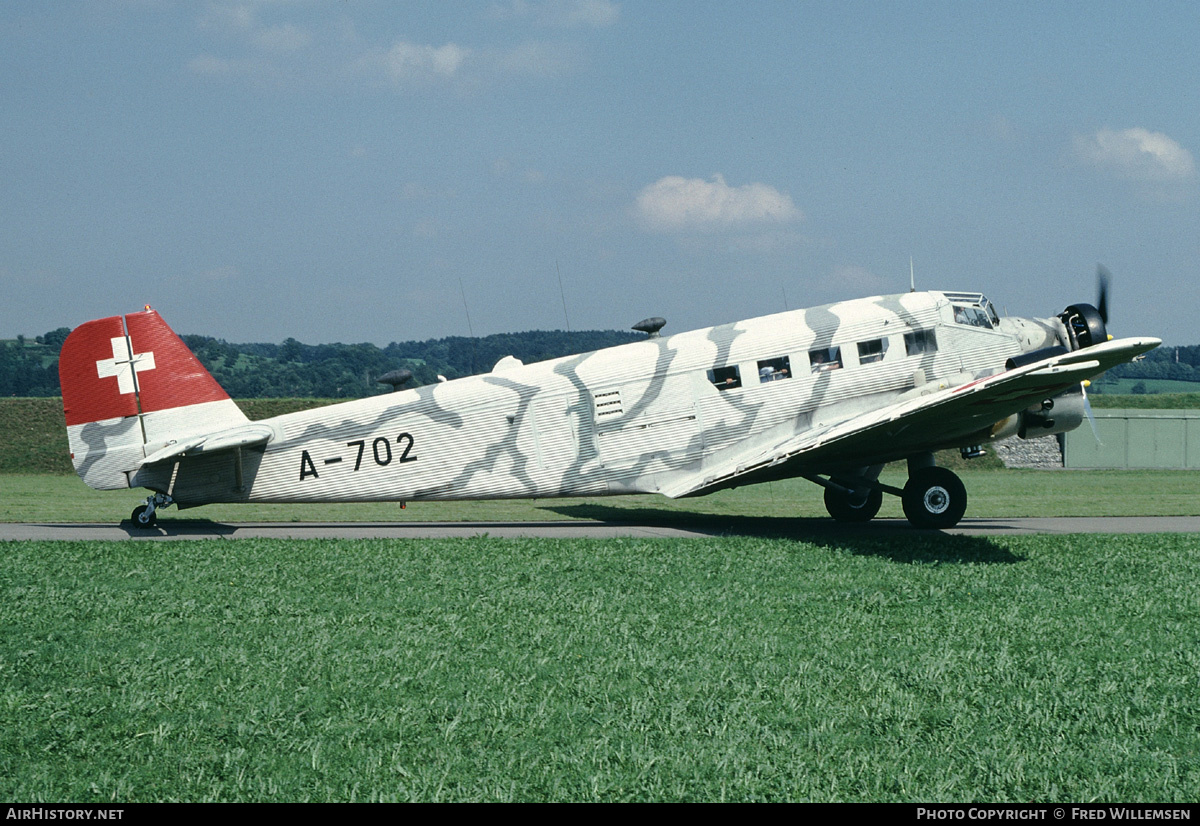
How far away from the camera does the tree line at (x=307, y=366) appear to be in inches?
2559

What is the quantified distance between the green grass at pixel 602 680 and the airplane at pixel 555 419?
4023mm

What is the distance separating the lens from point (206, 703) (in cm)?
743

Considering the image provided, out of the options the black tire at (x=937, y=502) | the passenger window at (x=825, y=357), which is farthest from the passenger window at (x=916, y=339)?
the black tire at (x=937, y=502)

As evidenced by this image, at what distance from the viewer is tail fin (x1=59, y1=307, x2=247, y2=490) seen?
17.7 metres

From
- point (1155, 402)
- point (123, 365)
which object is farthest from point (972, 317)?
point (1155, 402)

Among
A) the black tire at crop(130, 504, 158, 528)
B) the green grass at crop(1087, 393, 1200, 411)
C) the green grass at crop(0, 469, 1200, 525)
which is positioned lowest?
the green grass at crop(1087, 393, 1200, 411)

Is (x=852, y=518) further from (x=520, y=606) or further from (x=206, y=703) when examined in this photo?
(x=206, y=703)

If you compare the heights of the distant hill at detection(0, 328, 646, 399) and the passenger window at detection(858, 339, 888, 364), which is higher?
the distant hill at detection(0, 328, 646, 399)

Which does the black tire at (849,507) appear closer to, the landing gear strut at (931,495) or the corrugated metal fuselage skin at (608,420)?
the landing gear strut at (931,495)

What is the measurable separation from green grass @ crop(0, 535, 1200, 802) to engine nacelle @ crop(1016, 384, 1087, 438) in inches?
185

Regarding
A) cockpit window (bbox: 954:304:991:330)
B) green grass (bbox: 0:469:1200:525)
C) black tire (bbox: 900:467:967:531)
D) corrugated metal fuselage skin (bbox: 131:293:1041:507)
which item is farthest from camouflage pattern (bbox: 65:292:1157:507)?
green grass (bbox: 0:469:1200:525)

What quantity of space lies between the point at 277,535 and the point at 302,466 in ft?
4.59

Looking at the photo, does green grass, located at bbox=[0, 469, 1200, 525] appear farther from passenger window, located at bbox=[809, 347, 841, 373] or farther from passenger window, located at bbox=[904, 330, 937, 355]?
passenger window, located at bbox=[904, 330, 937, 355]

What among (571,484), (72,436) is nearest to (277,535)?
(72,436)
